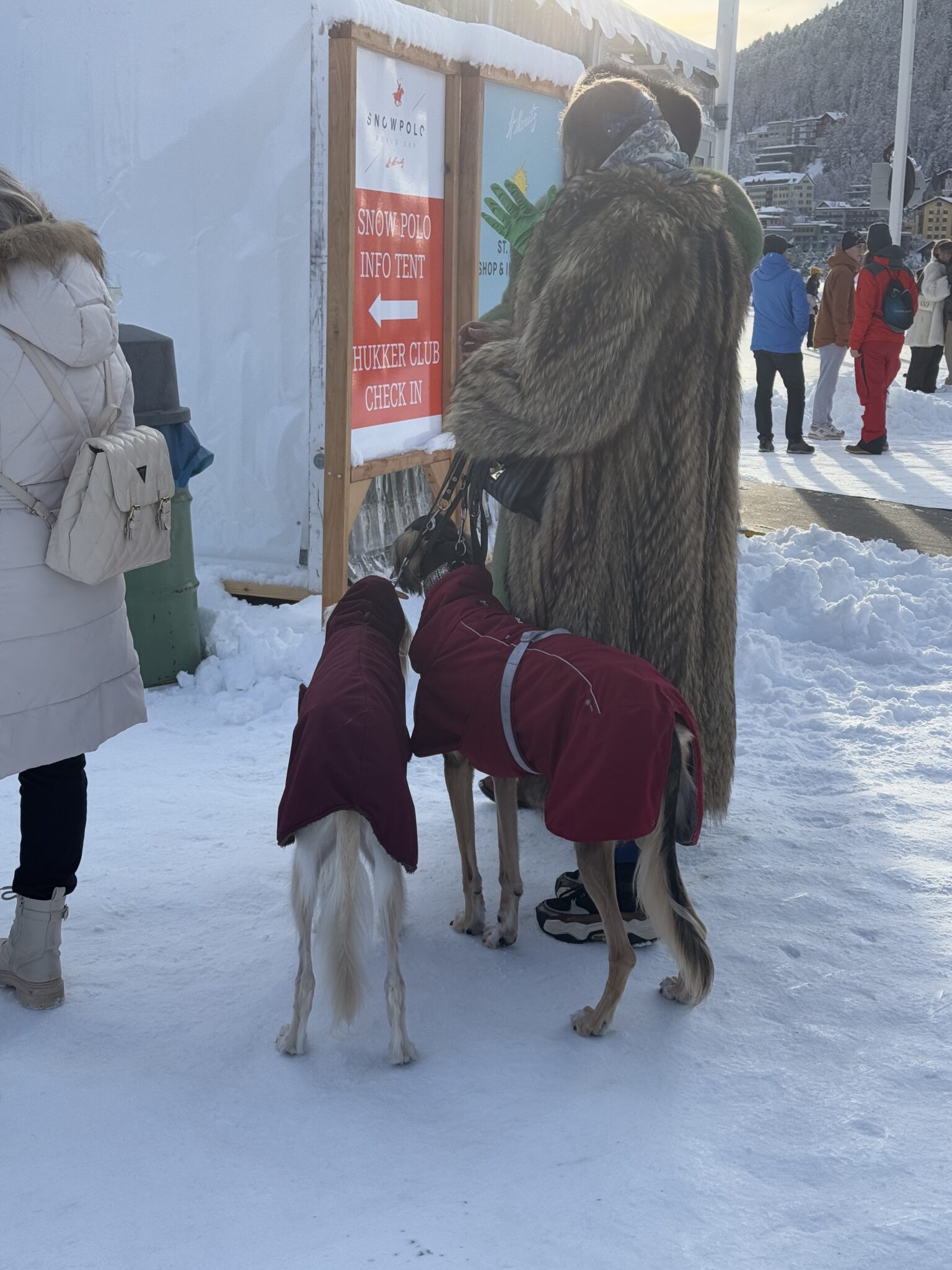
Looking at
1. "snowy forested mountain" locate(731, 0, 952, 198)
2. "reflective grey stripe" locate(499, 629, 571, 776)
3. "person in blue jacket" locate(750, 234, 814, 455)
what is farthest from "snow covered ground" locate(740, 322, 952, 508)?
"snowy forested mountain" locate(731, 0, 952, 198)

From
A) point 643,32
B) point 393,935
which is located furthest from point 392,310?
point 643,32

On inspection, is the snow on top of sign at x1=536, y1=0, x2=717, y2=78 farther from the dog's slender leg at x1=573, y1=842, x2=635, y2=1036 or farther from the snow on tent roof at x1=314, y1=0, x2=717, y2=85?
the dog's slender leg at x1=573, y1=842, x2=635, y2=1036

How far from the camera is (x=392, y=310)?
5.61 m

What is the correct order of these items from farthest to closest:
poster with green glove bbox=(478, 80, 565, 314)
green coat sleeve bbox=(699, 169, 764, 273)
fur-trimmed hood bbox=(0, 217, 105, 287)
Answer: poster with green glove bbox=(478, 80, 565, 314) < green coat sleeve bbox=(699, 169, 764, 273) < fur-trimmed hood bbox=(0, 217, 105, 287)

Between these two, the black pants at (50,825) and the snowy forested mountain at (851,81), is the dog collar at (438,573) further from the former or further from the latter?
the snowy forested mountain at (851,81)

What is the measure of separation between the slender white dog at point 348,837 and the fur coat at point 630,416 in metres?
0.75

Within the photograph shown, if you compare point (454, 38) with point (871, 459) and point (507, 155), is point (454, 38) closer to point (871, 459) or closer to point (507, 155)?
point (507, 155)

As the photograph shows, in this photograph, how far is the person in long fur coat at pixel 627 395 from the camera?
2.78 m

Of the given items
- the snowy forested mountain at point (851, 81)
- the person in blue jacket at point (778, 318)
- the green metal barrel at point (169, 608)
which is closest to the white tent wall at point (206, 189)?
the green metal barrel at point (169, 608)

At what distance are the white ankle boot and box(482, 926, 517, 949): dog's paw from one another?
3.39 ft

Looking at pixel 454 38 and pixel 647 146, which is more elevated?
pixel 454 38

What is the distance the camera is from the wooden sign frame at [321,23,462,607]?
476cm

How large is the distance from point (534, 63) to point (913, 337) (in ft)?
38.1

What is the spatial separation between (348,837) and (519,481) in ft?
3.57
